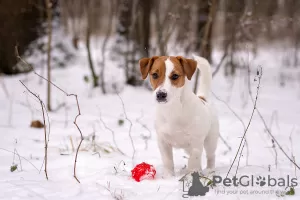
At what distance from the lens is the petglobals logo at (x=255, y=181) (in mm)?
3009

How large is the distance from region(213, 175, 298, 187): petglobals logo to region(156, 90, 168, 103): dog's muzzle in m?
0.79

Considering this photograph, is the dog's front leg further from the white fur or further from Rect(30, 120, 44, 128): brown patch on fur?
Rect(30, 120, 44, 128): brown patch on fur

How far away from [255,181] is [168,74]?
1176mm

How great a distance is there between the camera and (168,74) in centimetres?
322

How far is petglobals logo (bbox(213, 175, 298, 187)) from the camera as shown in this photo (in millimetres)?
3009

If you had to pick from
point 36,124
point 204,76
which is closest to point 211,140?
point 204,76

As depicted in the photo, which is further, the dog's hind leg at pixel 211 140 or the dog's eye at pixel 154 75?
the dog's hind leg at pixel 211 140

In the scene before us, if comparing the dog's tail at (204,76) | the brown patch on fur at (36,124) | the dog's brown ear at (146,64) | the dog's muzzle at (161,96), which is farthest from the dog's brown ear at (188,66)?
the brown patch on fur at (36,124)

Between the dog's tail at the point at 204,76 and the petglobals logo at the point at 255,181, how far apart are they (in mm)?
1078

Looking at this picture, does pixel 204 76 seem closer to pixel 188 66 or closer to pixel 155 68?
pixel 188 66

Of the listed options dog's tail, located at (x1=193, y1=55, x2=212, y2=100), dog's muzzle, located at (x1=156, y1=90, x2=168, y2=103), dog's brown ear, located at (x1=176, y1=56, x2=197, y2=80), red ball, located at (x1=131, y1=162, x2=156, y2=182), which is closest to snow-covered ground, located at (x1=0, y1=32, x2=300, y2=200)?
red ball, located at (x1=131, y1=162, x2=156, y2=182)

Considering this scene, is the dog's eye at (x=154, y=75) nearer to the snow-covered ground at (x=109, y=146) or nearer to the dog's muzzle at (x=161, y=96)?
the dog's muzzle at (x=161, y=96)

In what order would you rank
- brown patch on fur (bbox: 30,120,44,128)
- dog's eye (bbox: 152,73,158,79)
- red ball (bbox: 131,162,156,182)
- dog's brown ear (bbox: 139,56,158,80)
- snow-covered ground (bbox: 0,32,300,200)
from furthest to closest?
brown patch on fur (bbox: 30,120,44,128) < dog's brown ear (bbox: 139,56,158,80) < dog's eye (bbox: 152,73,158,79) < red ball (bbox: 131,162,156,182) < snow-covered ground (bbox: 0,32,300,200)

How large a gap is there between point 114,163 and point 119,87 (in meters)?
4.52
